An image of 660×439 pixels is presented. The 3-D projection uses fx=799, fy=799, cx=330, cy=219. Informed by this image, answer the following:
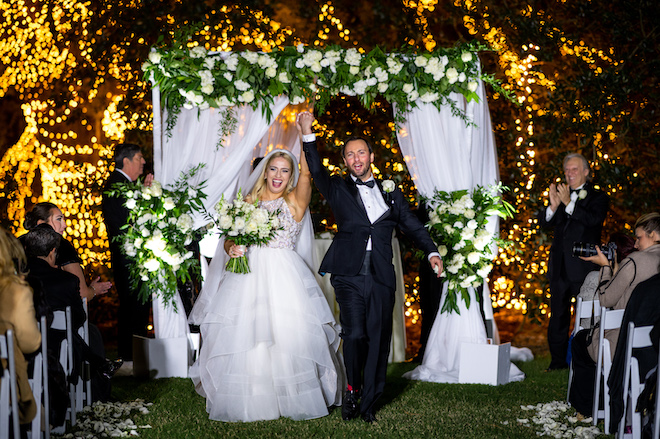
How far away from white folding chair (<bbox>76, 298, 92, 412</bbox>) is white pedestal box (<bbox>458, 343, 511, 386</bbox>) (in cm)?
262

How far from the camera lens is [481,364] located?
5852 millimetres

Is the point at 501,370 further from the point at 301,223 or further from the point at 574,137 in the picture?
the point at 574,137

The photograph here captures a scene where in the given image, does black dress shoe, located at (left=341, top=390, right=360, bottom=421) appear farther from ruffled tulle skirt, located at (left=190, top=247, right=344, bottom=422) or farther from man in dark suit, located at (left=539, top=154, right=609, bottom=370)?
man in dark suit, located at (left=539, top=154, right=609, bottom=370)

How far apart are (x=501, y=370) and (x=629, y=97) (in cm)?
343

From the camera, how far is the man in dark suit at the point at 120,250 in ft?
20.6

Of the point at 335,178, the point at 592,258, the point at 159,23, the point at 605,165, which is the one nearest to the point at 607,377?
the point at 592,258

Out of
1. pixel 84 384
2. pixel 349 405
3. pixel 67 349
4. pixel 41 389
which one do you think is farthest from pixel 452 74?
pixel 41 389

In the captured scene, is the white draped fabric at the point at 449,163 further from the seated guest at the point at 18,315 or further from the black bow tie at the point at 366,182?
the seated guest at the point at 18,315

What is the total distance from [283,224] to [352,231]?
18.4 inches

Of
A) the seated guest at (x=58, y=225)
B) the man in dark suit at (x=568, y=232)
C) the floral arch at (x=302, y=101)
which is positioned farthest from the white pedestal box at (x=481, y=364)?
the seated guest at (x=58, y=225)

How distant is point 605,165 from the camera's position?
25.0 ft

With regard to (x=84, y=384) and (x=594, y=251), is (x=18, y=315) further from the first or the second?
(x=594, y=251)

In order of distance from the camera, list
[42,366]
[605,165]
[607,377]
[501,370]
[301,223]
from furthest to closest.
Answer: [605,165], [501,370], [301,223], [607,377], [42,366]

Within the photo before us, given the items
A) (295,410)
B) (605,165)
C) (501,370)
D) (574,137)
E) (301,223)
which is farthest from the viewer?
(574,137)
